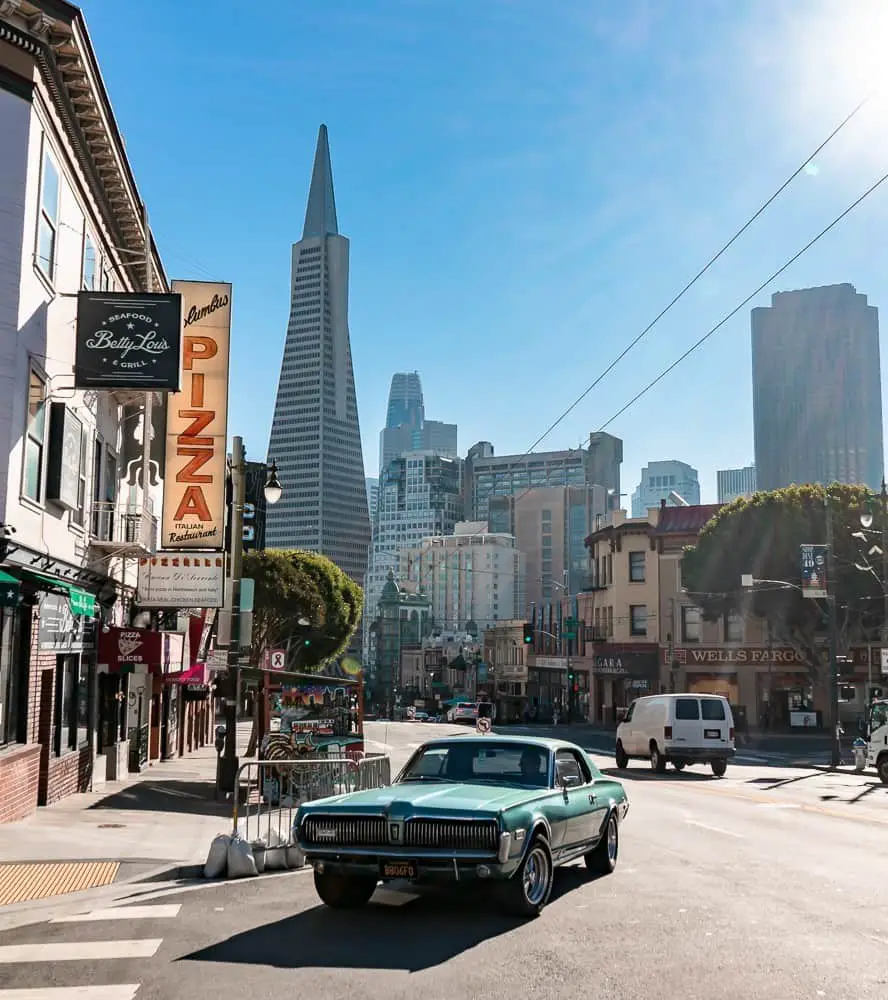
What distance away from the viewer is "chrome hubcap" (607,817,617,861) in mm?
12141

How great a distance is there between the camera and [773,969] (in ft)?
25.7

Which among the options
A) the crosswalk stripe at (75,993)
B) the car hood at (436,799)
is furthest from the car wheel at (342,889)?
the crosswalk stripe at (75,993)

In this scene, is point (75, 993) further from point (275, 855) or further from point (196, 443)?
point (196, 443)

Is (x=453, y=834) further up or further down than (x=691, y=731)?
further up

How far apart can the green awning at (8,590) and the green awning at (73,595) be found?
4.30 ft

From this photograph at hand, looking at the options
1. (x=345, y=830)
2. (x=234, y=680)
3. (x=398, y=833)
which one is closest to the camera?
(x=398, y=833)

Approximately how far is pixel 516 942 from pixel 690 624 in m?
60.5

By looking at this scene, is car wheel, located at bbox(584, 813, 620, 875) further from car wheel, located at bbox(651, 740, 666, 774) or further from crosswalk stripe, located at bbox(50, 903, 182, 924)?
car wheel, located at bbox(651, 740, 666, 774)

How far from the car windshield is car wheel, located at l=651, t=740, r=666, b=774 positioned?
19.7m

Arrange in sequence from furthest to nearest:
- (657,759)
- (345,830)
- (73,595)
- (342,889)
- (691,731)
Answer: (657,759) → (691,731) → (73,595) → (342,889) → (345,830)

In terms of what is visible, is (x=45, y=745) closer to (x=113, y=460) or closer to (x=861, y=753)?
(x=113, y=460)

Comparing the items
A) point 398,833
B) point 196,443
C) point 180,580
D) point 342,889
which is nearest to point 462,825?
point 398,833

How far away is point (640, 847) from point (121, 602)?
588 inches

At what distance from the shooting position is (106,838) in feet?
47.7
